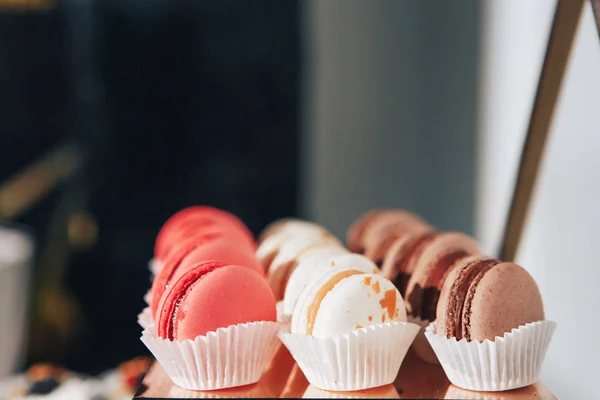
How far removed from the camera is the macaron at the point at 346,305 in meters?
0.67

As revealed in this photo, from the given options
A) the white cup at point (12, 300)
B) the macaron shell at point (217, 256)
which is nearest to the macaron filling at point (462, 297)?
the macaron shell at point (217, 256)

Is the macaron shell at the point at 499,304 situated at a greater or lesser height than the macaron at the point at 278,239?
greater

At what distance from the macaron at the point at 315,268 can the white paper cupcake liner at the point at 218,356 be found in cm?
9

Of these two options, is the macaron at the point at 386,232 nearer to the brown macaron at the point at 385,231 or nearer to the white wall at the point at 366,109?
the brown macaron at the point at 385,231

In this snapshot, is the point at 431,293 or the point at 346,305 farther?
the point at 431,293

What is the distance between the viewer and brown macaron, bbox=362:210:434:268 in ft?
3.28

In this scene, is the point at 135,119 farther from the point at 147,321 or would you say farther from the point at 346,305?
the point at 346,305

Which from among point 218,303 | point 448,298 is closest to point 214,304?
point 218,303

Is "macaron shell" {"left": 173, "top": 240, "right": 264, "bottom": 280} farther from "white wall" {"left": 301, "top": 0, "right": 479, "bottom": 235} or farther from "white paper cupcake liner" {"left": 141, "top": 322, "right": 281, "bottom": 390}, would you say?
"white wall" {"left": 301, "top": 0, "right": 479, "bottom": 235}

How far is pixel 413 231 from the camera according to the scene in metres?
1.02

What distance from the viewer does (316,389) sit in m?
0.69

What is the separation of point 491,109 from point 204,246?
1091 mm

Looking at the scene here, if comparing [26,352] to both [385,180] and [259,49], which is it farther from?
[385,180]

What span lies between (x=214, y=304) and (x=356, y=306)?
13 centimetres
